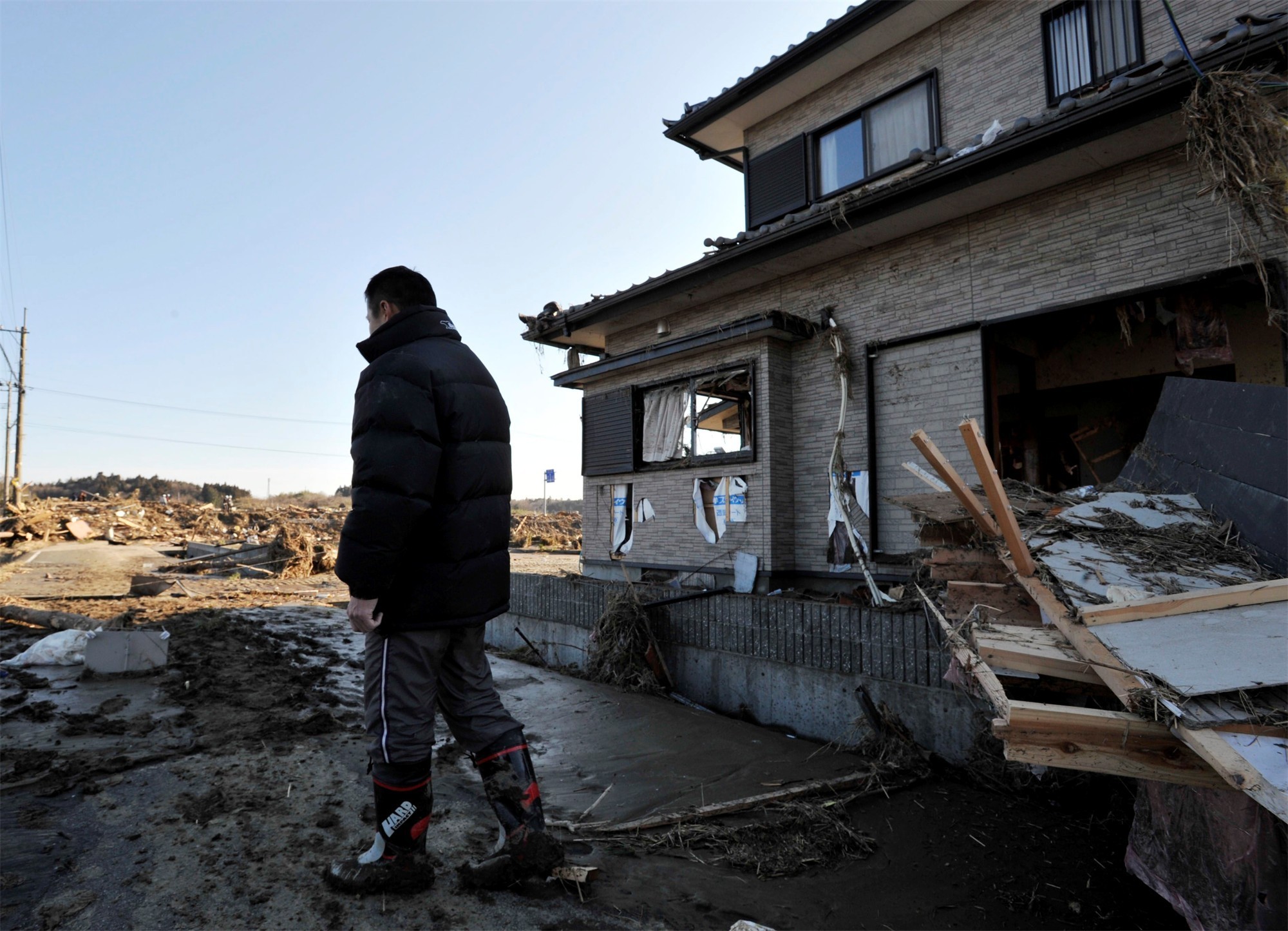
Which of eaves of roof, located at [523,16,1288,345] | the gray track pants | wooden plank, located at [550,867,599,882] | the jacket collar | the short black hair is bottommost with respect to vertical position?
wooden plank, located at [550,867,599,882]

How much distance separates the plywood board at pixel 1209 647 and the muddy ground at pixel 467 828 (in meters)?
1.37

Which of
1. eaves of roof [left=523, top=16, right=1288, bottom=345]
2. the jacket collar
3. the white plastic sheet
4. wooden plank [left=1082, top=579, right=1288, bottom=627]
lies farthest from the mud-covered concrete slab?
eaves of roof [left=523, top=16, right=1288, bottom=345]

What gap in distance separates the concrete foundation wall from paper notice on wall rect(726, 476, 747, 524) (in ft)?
5.32

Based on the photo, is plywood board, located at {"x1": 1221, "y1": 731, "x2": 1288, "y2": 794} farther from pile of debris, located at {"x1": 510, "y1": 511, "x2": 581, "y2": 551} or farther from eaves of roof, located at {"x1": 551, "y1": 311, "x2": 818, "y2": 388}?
pile of debris, located at {"x1": 510, "y1": 511, "x2": 581, "y2": 551}

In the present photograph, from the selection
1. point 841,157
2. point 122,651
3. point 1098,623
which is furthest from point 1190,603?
point 841,157

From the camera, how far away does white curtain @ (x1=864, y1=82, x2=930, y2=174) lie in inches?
319

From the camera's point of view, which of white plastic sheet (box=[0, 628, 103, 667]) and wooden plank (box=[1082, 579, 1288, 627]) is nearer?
wooden plank (box=[1082, 579, 1288, 627])

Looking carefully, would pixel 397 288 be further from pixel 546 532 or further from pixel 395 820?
pixel 546 532

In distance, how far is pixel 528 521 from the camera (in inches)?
1369

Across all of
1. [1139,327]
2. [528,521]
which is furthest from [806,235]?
[528,521]

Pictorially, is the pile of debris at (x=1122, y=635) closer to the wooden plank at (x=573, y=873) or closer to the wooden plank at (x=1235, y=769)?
the wooden plank at (x=1235, y=769)

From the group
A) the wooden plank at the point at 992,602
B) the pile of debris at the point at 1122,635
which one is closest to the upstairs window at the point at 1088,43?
the pile of debris at the point at 1122,635

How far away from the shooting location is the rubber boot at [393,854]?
2391mm

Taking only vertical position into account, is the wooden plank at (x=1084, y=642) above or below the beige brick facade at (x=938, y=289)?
below
